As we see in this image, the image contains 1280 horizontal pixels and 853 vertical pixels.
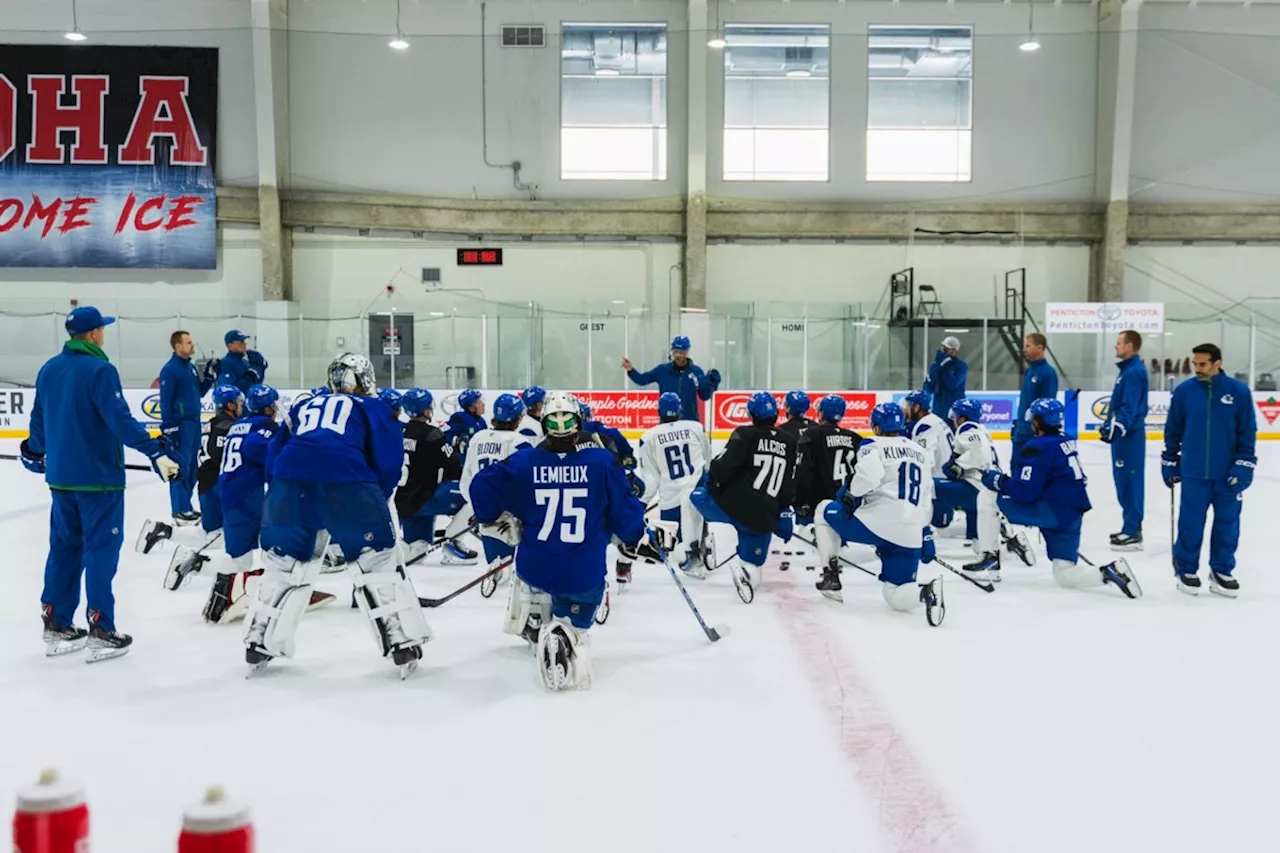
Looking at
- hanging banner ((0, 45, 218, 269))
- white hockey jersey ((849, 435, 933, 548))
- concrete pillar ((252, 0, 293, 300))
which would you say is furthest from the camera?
hanging banner ((0, 45, 218, 269))

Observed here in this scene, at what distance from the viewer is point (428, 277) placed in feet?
60.5

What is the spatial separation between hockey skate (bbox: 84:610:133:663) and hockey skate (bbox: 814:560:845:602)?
140 inches

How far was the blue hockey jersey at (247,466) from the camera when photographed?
519 centimetres

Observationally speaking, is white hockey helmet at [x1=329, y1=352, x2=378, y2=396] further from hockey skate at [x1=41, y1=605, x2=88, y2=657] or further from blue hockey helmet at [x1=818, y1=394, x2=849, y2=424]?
blue hockey helmet at [x1=818, y1=394, x2=849, y2=424]

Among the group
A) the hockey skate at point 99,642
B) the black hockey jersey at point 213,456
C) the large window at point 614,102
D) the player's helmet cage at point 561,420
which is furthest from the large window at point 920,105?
the hockey skate at point 99,642

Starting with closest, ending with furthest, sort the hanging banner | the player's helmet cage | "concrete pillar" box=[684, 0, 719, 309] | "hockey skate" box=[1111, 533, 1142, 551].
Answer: the player's helmet cage
"hockey skate" box=[1111, 533, 1142, 551]
the hanging banner
"concrete pillar" box=[684, 0, 719, 309]

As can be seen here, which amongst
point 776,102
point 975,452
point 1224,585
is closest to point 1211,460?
point 1224,585

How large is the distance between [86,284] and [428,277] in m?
5.90

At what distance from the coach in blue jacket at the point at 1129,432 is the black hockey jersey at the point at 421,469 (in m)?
4.50

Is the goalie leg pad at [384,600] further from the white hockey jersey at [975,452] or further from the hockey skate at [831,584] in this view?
the white hockey jersey at [975,452]

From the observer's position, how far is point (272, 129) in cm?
1744

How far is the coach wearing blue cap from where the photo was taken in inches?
318

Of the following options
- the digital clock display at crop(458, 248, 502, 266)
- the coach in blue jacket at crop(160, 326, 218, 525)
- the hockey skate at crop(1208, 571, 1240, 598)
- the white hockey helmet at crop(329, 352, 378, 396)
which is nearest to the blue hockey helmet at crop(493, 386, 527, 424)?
the white hockey helmet at crop(329, 352, 378, 396)

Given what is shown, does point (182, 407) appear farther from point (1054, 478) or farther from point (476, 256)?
point (476, 256)
